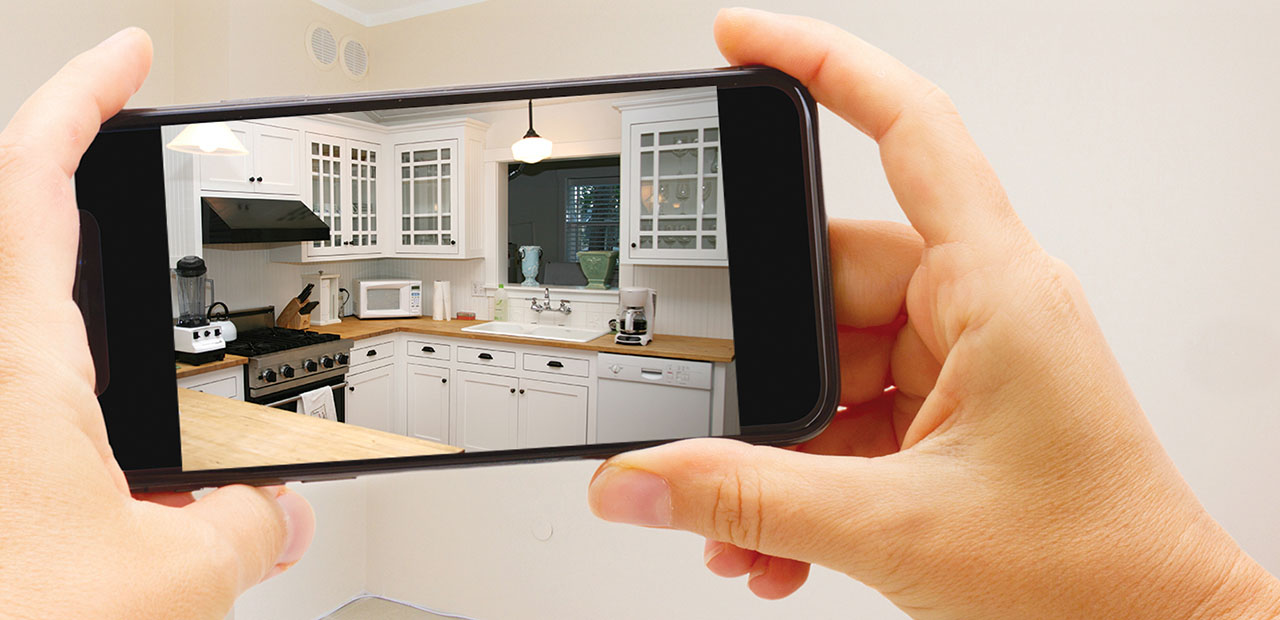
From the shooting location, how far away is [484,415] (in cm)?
68

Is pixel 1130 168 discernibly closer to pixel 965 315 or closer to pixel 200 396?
pixel 965 315

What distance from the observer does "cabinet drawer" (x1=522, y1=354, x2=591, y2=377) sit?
Answer: 2.31 ft

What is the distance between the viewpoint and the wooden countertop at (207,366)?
508mm

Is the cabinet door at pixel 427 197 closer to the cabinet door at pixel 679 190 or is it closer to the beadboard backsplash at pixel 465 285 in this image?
the beadboard backsplash at pixel 465 285

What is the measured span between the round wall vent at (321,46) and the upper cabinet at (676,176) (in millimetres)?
2691

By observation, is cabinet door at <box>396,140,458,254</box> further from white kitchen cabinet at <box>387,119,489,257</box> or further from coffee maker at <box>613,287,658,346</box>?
coffee maker at <box>613,287,658,346</box>

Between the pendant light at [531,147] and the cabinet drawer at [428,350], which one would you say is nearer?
the pendant light at [531,147]

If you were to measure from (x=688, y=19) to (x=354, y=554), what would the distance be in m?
2.83

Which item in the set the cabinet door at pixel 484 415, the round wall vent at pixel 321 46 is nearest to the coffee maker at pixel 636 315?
the cabinet door at pixel 484 415

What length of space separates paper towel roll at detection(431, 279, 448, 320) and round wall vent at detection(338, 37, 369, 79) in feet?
8.55

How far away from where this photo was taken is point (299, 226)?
72cm

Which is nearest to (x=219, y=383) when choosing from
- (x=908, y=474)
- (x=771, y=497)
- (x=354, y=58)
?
(x=771, y=497)

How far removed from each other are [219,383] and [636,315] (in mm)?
452

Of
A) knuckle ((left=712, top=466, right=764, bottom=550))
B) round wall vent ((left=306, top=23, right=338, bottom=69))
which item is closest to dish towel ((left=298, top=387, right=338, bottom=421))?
knuckle ((left=712, top=466, right=764, bottom=550))
